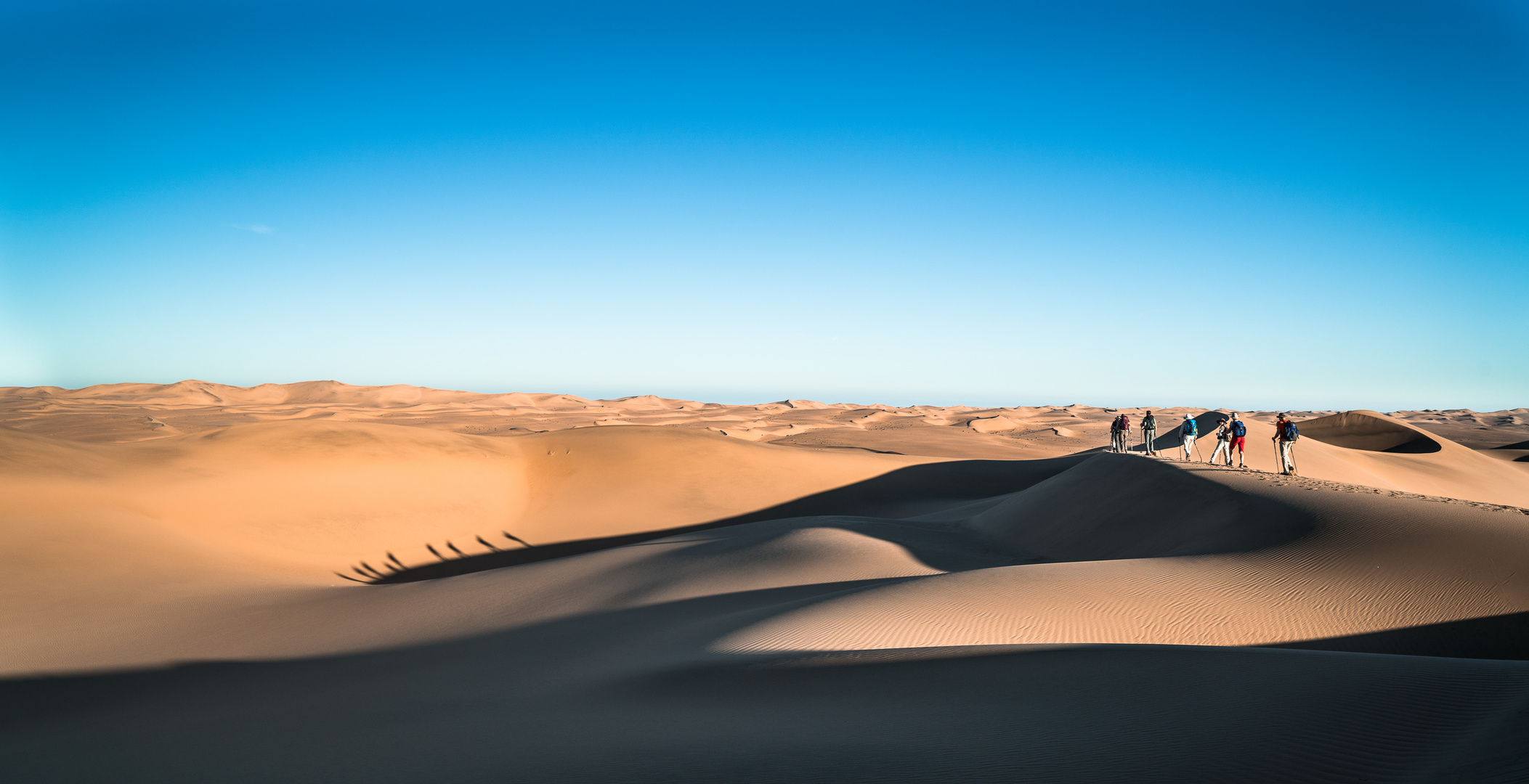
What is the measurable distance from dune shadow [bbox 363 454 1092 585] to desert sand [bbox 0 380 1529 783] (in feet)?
0.68

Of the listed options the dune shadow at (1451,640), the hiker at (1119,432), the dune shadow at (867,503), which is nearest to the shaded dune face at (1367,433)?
the dune shadow at (867,503)

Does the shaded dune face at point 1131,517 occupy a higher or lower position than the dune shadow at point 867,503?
higher

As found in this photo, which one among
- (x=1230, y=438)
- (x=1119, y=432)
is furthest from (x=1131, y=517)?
(x=1119, y=432)

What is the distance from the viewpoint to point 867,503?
22234mm

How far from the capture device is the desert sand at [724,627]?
12.4 ft

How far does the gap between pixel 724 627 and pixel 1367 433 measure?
3990 centimetres

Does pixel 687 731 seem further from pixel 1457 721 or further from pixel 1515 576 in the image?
pixel 1515 576

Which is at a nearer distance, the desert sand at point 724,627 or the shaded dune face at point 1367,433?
the desert sand at point 724,627

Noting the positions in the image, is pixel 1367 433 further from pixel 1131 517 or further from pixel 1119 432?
pixel 1131 517

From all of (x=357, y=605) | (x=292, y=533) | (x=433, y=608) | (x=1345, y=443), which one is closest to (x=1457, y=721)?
(x=433, y=608)

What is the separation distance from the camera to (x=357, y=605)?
10.4 m

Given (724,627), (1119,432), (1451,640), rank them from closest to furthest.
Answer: (1451,640) < (724,627) < (1119,432)

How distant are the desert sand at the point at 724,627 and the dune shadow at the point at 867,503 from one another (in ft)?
0.68

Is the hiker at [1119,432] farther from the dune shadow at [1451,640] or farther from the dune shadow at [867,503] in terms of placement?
the dune shadow at [1451,640]
